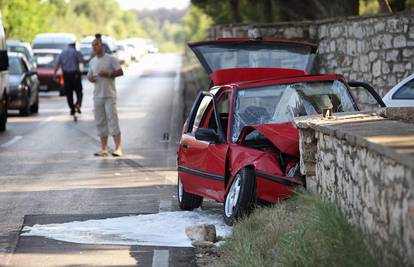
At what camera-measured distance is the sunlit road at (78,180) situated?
9477 mm

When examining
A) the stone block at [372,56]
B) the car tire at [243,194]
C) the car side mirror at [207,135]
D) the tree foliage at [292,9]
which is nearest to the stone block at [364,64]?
the stone block at [372,56]

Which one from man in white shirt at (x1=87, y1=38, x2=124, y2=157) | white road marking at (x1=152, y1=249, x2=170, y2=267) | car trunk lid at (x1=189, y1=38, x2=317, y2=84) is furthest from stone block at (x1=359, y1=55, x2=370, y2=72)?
white road marking at (x1=152, y1=249, x2=170, y2=267)

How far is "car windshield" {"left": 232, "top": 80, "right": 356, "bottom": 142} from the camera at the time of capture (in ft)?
36.7

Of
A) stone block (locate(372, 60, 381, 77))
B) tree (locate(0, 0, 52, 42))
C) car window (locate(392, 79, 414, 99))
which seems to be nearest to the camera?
car window (locate(392, 79, 414, 99))

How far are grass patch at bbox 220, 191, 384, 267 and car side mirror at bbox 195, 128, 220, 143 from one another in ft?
4.21

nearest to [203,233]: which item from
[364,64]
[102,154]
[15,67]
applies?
[102,154]

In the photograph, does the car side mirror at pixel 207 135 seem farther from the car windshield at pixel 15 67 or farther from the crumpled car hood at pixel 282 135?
the car windshield at pixel 15 67

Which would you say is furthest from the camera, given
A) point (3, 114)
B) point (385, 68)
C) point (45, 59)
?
point (45, 59)

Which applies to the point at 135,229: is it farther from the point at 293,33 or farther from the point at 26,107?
the point at 26,107

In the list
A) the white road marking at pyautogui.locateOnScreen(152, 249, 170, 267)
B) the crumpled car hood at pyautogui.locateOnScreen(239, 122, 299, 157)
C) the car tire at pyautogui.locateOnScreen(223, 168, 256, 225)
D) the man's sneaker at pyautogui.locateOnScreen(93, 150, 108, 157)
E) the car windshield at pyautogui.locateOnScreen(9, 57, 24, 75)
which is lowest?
the man's sneaker at pyautogui.locateOnScreen(93, 150, 108, 157)

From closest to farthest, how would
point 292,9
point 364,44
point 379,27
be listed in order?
point 379,27
point 364,44
point 292,9

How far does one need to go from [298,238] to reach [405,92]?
23.5 feet

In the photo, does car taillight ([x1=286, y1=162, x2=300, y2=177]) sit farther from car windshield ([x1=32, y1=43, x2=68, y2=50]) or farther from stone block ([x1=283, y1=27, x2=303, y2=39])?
car windshield ([x1=32, y1=43, x2=68, y2=50])

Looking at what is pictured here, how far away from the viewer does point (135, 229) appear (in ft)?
34.6
